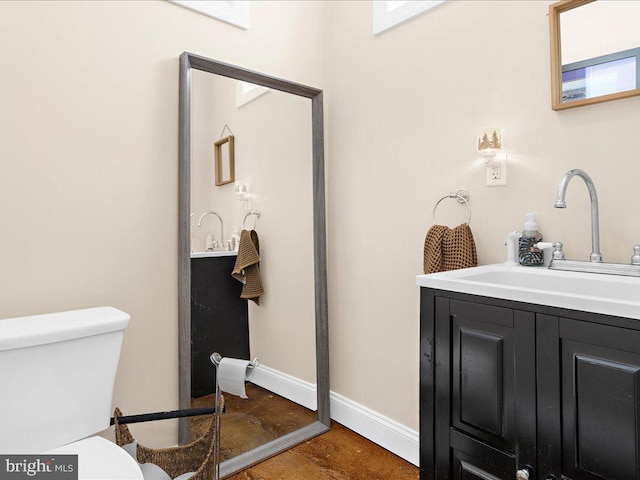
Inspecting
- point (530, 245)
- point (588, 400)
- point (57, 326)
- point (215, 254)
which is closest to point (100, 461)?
point (57, 326)

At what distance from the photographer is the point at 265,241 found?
81.1 inches

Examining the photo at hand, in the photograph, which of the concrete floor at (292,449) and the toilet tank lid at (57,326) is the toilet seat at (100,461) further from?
the concrete floor at (292,449)

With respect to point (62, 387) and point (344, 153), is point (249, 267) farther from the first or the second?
point (62, 387)

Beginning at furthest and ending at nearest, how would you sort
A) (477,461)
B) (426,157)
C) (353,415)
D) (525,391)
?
(353,415) < (426,157) < (477,461) < (525,391)

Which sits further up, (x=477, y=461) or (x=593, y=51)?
(x=593, y=51)

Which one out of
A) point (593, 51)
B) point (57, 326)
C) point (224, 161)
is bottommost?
point (57, 326)

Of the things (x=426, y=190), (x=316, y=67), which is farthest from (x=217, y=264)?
(x=316, y=67)

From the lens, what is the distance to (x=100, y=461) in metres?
1.13

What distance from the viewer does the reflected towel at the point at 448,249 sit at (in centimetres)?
163

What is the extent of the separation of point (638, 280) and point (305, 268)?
56.3 inches

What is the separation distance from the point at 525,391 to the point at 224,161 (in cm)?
146

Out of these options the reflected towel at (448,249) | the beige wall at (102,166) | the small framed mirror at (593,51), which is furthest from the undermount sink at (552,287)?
the beige wall at (102,166)

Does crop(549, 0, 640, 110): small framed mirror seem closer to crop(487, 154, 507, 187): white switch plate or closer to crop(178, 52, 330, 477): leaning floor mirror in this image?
crop(487, 154, 507, 187): white switch plate

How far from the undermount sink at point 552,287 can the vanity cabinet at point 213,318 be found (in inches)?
38.0
